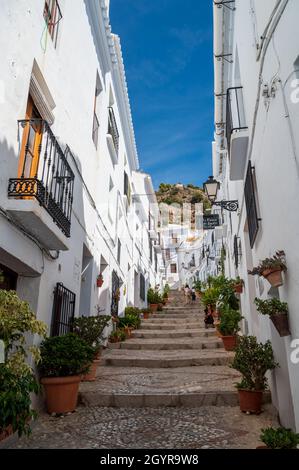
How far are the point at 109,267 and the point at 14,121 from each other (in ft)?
21.8

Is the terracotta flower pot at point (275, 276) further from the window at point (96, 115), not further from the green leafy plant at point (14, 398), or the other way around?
the window at point (96, 115)

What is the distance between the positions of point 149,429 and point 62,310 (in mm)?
2589

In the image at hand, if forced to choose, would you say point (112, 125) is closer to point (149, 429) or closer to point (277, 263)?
point (277, 263)

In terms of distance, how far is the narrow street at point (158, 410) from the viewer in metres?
4.13

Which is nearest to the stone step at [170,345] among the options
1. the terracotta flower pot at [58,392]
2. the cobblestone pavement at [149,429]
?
the cobblestone pavement at [149,429]

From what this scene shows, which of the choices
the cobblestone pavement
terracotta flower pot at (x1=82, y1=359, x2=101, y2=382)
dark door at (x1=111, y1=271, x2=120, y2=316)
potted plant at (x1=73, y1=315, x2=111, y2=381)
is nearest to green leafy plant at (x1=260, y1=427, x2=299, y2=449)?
the cobblestone pavement

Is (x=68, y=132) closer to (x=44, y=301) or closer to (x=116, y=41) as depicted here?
(x=44, y=301)

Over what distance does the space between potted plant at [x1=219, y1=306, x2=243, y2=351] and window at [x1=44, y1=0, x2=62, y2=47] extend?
22.7 ft

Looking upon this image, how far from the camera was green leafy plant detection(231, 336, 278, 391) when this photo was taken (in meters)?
4.92

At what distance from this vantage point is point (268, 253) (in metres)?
4.92

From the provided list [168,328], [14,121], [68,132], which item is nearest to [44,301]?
[14,121]

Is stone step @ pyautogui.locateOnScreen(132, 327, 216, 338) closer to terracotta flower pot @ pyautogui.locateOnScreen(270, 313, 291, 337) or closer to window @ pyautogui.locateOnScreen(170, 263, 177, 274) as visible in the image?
terracotta flower pot @ pyautogui.locateOnScreen(270, 313, 291, 337)

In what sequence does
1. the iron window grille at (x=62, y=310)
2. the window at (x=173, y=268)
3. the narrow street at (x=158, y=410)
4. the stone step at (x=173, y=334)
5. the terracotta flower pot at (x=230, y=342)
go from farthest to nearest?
the window at (x=173, y=268) < the stone step at (x=173, y=334) < the terracotta flower pot at (x=230, y=342) < the iron window grille at (x=62, y=310) < the narrow street at (x=158, y=410)

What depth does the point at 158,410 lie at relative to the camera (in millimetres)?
5309
